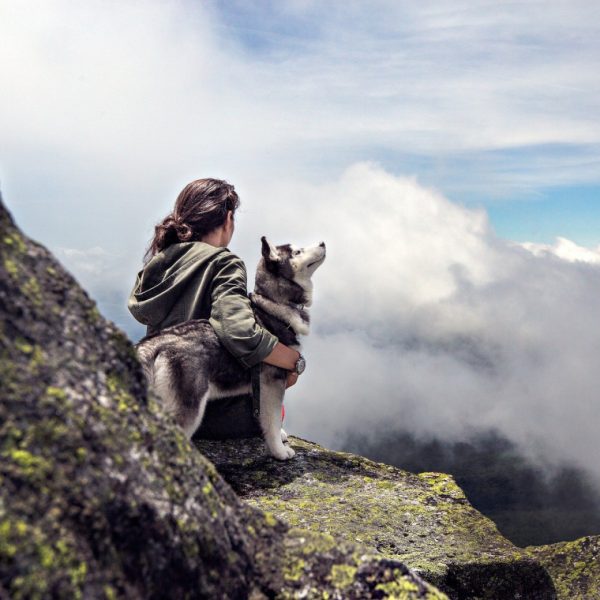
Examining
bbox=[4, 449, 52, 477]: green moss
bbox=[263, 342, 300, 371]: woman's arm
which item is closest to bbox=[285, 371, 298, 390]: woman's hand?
bbox=[263, 342, 300, 371]: woman's arm

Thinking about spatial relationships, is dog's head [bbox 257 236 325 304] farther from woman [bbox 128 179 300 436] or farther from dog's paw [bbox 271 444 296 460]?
dog's paw [bbox 271 444 296 460]

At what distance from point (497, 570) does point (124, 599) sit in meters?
6.24

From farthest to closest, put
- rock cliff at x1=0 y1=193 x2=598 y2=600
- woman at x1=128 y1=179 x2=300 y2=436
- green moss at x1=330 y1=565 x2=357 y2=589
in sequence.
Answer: woman at x1=128 y1=179 x2=300 y2=436
green moss at x1=330 y1=565 x2=357 y2=589
rock cliff at x1=0 y1=193 x2=598 y2=600

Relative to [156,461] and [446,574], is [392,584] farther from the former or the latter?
[446,574]

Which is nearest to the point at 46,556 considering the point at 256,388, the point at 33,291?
the point at 33,291

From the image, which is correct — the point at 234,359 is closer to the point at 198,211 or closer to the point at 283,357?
the point at 283,357

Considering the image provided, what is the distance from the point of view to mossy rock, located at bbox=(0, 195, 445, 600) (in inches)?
103

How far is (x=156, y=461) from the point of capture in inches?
128

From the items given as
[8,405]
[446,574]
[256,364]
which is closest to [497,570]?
[446,574]

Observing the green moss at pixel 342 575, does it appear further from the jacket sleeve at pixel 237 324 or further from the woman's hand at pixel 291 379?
the woman's hand at pixel 291 379

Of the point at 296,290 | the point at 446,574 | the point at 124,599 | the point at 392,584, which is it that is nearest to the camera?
the point at 124,599

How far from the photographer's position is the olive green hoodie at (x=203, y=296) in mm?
9016

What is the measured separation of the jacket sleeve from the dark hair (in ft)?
4.15

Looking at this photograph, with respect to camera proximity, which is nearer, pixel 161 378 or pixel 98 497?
pixel 98 497
